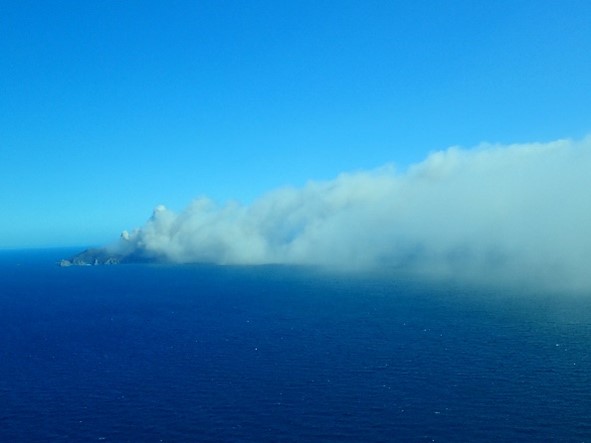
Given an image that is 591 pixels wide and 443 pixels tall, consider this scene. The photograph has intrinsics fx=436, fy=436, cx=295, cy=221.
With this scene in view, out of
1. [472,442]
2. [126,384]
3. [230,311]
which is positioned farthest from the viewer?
[230,311]

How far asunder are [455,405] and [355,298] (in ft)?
314

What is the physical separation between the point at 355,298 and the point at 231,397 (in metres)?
94.9

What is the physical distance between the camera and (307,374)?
76062 millimetres

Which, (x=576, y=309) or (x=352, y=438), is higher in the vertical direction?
(x=576, y=309)

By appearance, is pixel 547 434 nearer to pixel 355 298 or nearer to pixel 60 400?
pixel 60 400

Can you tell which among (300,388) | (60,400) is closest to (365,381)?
(300,388)

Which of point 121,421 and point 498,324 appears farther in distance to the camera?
point 498,324

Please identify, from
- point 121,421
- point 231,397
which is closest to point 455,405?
point 231,397

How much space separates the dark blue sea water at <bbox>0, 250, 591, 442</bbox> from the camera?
57.5 m

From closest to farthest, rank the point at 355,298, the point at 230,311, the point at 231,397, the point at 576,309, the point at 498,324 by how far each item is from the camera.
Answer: the point at 231,397
the point at 498,324
the point at 576,309
the point at 230,311
the point at 355,298

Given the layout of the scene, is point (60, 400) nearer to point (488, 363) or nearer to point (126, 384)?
point (126, 384)

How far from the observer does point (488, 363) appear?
77.2 meters

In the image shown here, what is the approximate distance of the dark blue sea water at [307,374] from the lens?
57488mm

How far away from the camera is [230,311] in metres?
140
